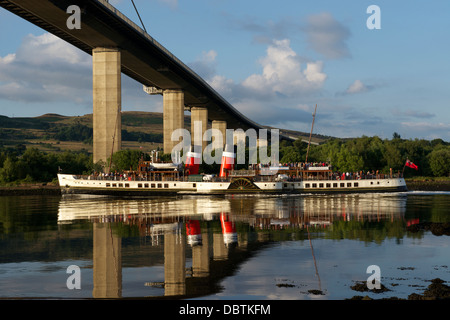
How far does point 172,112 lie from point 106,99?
3961 cm

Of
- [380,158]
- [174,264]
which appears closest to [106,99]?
[174,264]

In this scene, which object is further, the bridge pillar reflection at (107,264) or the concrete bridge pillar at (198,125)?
the concrete bridge pillar at (198,125)

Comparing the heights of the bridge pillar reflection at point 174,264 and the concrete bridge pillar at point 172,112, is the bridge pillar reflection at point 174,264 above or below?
below

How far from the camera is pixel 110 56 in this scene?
96250mm

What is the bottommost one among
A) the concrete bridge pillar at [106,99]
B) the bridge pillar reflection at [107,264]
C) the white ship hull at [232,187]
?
the bridge pillar reflection at [107,264]

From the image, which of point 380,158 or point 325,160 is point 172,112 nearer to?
point 325,160

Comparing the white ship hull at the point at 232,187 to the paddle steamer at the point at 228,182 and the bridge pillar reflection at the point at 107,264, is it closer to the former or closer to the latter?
the paddle steamer at the point at 228,182

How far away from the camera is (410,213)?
2041 inches

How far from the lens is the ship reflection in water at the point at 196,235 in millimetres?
23031

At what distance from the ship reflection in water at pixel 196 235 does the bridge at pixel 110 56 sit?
3639cm

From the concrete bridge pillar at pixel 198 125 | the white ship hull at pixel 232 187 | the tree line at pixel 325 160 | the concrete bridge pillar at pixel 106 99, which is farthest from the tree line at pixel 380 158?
the concrete bridge pillar at pixel 106 99
